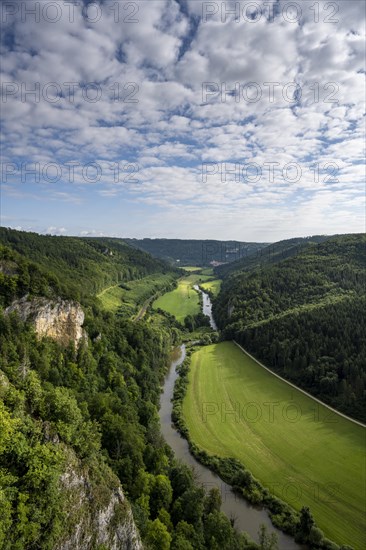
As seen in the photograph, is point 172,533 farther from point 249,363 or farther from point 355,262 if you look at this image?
point 355,262

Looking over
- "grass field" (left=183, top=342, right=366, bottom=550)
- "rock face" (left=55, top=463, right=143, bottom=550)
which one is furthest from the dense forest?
"grass field" (left=183, top=342, right=366, bottom=550)

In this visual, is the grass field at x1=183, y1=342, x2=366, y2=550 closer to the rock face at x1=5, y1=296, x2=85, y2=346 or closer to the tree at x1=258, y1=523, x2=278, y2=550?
the tree at x1=258, y1=523, x2=278, y2=550

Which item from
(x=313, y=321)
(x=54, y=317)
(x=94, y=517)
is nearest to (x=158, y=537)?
(x=94, y=517)

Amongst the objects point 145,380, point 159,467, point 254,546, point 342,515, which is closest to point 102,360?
point 145,380

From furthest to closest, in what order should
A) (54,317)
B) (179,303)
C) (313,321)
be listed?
1. (179,303)
2. (313,321)
3. (54,317)

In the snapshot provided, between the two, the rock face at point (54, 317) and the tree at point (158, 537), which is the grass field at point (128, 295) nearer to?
the rock face at point (54, 317)

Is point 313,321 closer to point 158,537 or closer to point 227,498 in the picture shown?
point 227,498
